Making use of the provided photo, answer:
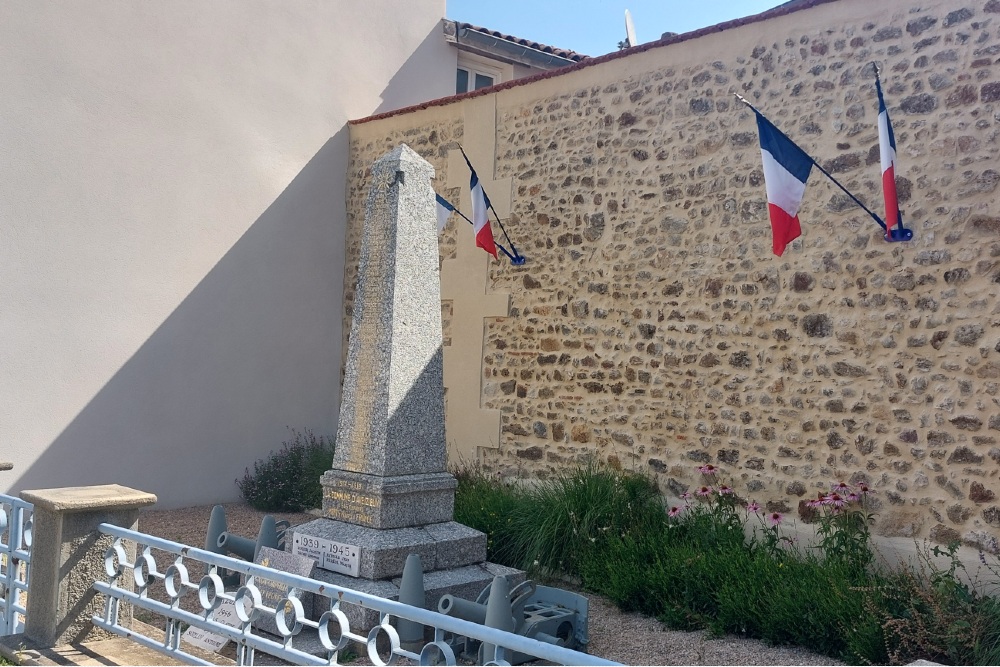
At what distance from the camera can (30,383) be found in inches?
314

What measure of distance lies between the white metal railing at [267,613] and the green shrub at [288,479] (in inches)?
175

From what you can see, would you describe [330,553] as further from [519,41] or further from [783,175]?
[519,41]

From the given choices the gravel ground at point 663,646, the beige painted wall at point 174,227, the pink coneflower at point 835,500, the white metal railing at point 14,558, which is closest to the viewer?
the white metal railing at point 14,558

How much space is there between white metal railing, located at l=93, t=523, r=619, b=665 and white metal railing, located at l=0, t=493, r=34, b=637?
484 mm

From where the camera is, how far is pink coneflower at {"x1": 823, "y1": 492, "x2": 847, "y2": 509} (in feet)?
18.8

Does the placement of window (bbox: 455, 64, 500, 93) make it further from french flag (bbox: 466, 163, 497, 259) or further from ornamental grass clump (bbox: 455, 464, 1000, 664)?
ornamental grass clump (bbox: 455, 464, 1000, 664)

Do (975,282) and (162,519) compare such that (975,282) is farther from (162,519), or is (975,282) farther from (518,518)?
(162,519)

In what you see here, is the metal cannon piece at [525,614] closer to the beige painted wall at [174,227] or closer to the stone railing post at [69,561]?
the stone railing post at [69,561]

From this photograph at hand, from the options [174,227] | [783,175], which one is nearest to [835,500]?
[783,175]

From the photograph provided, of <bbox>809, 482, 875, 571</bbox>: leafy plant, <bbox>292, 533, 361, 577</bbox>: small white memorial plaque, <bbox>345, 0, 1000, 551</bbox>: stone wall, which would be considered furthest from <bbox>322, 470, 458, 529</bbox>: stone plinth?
<bbox>809, 482, 875, 571</bbox>: leafy plant

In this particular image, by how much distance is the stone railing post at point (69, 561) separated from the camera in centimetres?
407

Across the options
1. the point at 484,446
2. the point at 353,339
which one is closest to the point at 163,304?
the point at 484,446

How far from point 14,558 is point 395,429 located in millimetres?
2056

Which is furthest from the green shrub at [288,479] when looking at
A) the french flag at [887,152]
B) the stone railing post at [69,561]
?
the french flag at [887,152]
